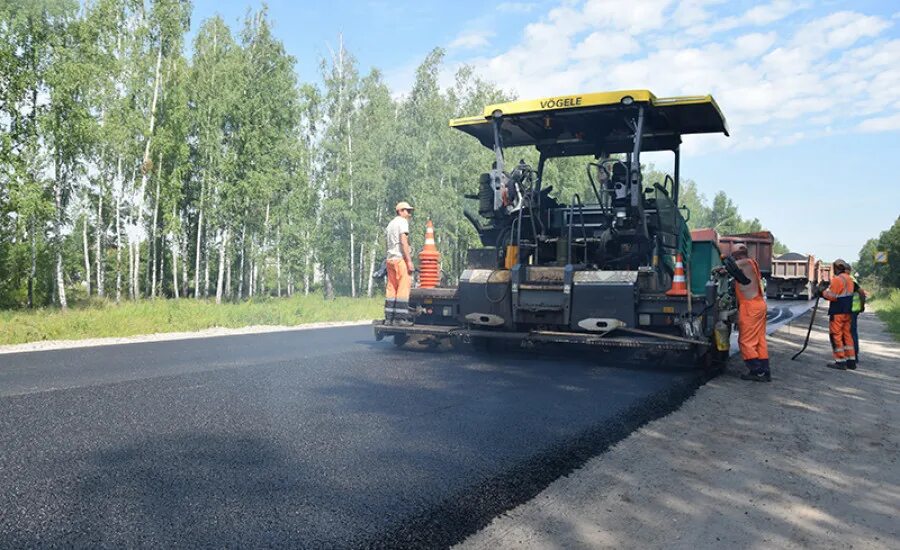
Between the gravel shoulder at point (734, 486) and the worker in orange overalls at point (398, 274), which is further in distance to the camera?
the worker in orange overalls at point (398, 274)

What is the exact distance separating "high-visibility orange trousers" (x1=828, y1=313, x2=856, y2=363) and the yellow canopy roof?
10.5ft

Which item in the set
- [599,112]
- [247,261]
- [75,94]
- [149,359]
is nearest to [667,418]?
[599,112]

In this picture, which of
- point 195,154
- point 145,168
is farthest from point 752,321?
point 195,154

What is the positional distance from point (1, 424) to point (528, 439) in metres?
3.22

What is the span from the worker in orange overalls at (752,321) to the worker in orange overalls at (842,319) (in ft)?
6.17

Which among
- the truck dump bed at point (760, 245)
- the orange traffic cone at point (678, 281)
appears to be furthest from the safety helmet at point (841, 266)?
the truck dump bed at point (760, 245)

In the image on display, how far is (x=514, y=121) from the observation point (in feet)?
22.6

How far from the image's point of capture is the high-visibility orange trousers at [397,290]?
7.35 metres

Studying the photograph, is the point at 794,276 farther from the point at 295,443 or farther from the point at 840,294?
the point at 295,443

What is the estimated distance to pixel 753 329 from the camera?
22.4ft

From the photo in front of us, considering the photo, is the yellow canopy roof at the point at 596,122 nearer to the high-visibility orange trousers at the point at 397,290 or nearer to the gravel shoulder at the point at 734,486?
the high-visibility orange trousers at the point at 397,290

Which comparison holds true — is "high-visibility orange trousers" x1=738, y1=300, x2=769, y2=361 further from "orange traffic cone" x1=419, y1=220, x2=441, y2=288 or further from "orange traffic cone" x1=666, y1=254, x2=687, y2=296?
"orange traffic cone" x1=419, y1=220, x2=441, y2=288

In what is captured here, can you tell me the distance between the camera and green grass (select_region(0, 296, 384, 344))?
11164 mm

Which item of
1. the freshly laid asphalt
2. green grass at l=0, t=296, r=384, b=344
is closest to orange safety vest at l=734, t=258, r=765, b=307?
the freshly laid asphalt
